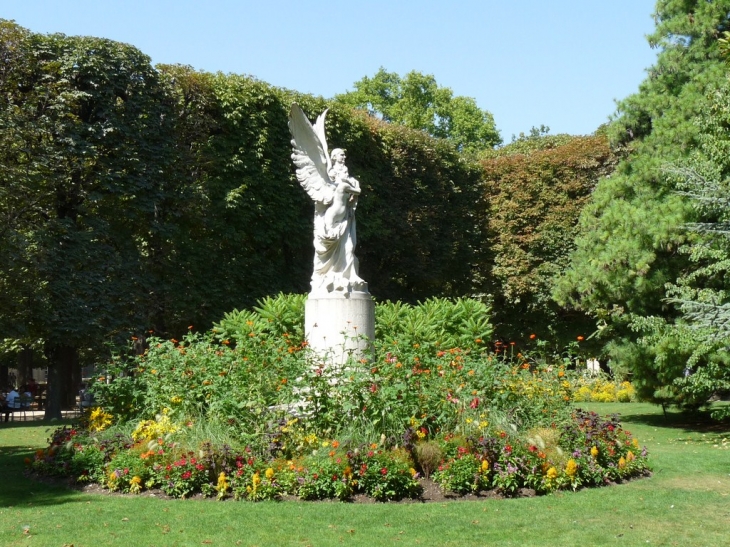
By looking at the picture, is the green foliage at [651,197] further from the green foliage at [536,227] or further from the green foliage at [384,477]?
the green foliage at [536,227]

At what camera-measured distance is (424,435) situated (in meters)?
10.0

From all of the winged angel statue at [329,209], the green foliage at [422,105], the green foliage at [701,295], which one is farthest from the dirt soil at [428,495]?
the green foliage at [422,105]

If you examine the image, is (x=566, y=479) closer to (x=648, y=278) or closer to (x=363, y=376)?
(x=363, y=376)

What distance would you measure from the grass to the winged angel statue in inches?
186

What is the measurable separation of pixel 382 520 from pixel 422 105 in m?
41.8

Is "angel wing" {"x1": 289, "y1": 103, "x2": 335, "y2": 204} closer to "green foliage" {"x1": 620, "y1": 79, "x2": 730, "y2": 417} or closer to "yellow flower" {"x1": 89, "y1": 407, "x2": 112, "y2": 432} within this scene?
"yellow flower" {"x1": 89, "y1": 407, "x2": 112, "y2": 432}

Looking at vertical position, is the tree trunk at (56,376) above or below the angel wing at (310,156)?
below

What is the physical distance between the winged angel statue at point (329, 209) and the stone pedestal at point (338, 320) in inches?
7.3

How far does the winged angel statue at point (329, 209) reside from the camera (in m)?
13.3

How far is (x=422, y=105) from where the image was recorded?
159 ft

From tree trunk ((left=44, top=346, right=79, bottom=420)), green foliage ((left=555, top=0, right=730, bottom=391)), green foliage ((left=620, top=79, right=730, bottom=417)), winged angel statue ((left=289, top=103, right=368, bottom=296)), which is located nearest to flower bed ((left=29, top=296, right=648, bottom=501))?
winged angel statue ((left=289, top=103, right=368, bottom=296))

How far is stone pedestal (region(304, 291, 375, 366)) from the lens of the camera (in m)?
12.7

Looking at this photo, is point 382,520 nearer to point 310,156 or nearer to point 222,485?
point 222,485

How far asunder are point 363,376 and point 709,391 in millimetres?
7898
